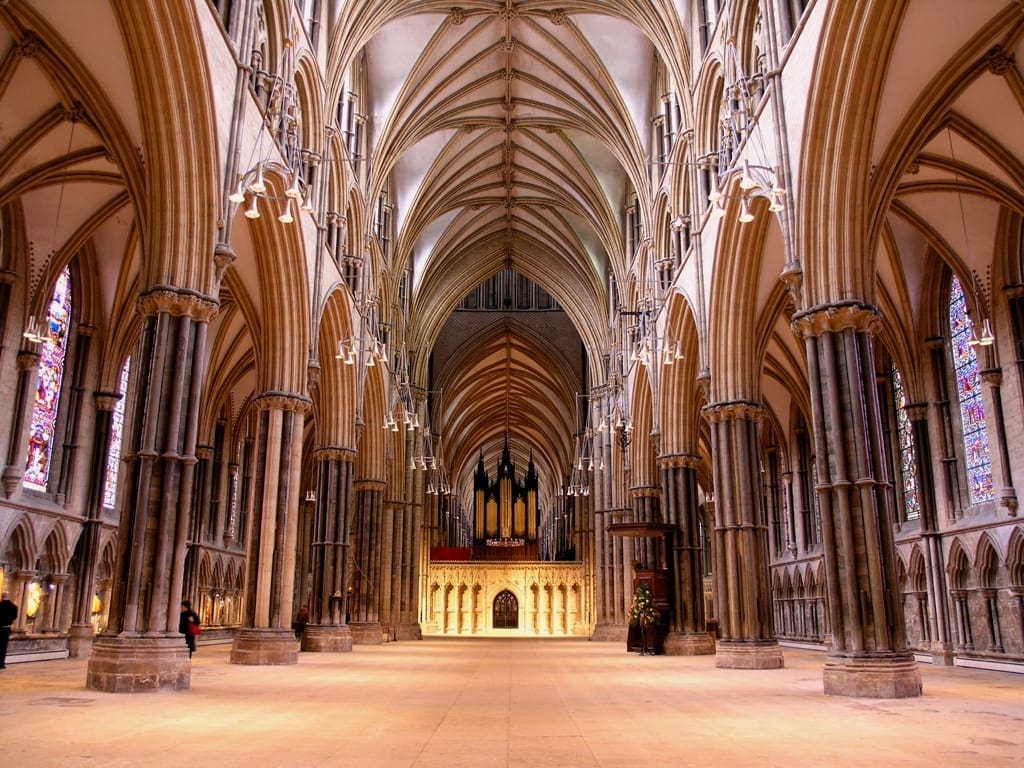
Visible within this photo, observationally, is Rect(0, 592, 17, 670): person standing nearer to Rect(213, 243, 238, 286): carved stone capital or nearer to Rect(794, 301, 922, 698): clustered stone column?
Rect(213, 243, 238, 286): carved stone capital

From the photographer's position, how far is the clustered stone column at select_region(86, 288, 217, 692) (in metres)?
11.2

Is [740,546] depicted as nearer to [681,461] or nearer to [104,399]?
[681,461]

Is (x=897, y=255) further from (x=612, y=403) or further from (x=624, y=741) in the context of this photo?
(x=624, y=741)

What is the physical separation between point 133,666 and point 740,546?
38.6 ft

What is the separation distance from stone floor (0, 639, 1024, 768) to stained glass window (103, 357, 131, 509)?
11382 millimetres

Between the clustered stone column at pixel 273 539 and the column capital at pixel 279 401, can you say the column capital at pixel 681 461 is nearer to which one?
the clustered stone column at pixel 273 539

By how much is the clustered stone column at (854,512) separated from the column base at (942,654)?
10103 millimetres

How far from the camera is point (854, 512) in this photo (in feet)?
39.0

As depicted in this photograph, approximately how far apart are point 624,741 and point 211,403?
90.6 feet

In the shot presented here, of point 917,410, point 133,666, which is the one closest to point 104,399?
point 133,666

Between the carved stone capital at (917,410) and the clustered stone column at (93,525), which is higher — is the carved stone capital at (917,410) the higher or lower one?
the higher one

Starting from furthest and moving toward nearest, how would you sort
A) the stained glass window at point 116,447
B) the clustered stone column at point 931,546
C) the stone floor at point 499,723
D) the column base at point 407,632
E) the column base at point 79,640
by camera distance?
the column base at point 407,632, the stained glass window at point 116,447, the column base at point 79,640, the clustered stone column at point 931,546, the stone floor at point 499,723

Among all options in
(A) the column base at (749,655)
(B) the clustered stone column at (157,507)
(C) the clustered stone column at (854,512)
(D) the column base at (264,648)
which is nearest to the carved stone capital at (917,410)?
(A) the column base at (749,655)

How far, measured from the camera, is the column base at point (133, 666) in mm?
11039
